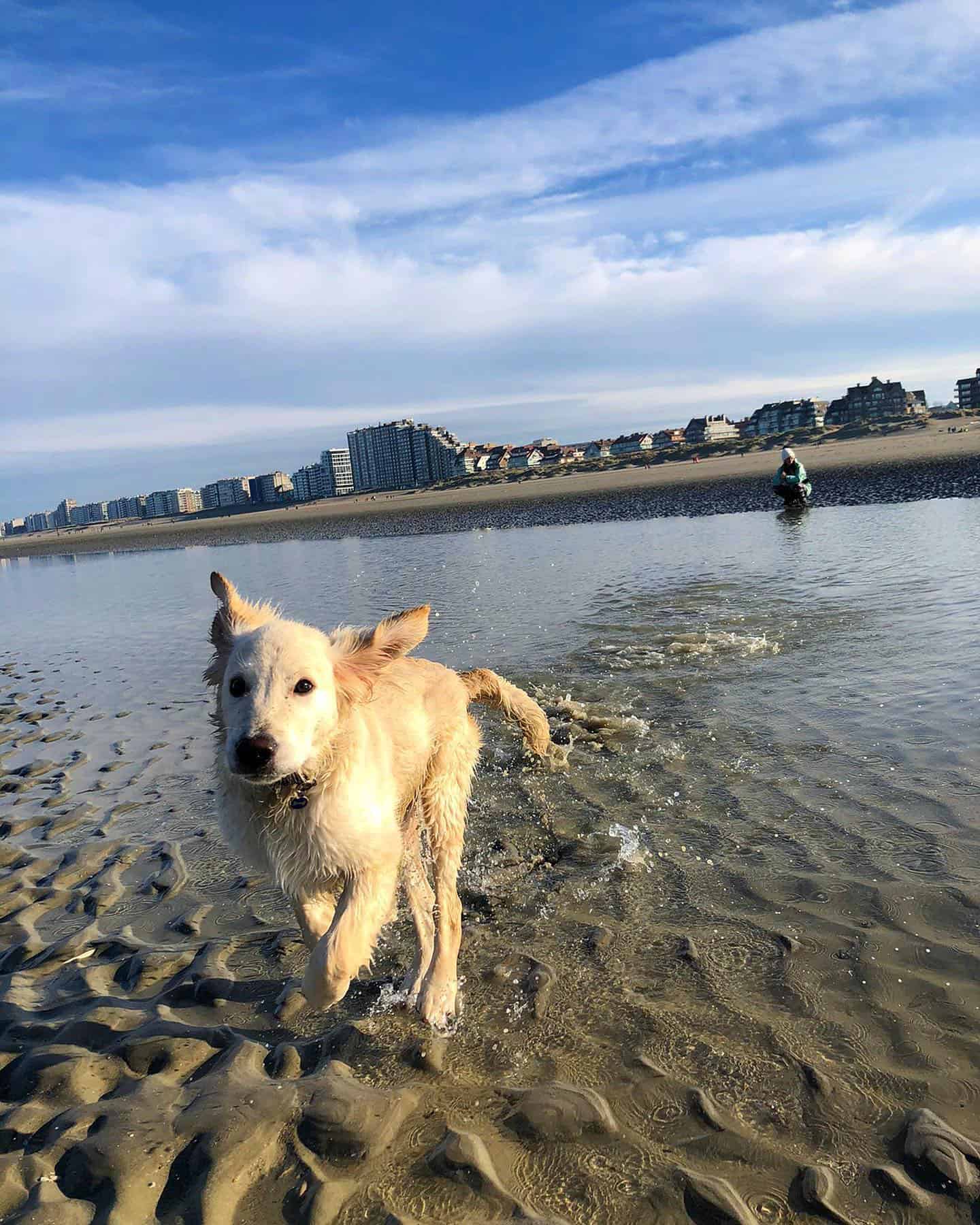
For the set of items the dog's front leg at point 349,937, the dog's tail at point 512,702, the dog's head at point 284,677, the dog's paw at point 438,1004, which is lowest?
the dog's paw at point 438,1004

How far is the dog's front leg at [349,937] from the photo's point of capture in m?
3.74

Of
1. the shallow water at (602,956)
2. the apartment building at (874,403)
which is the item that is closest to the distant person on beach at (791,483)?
the shallow water at (602,956)

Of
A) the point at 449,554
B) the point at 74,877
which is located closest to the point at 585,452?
the point at 449,554

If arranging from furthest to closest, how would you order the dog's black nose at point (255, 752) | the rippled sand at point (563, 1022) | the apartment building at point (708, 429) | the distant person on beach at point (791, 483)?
the apartment building at point (708, 429)
the distant person on beach at point (791, 483)
the dog's black nose at point (255, 752)
the rippled sand at point (563, 1022)

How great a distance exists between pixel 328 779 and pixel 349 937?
2.33 ft

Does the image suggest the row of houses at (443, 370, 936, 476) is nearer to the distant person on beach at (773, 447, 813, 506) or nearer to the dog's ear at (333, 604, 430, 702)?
the distant person on beach at (773, 447, 813, 506)

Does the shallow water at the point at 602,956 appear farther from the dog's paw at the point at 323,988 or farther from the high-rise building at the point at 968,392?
the high-rise building at the point at 968,392

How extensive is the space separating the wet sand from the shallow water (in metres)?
24.7

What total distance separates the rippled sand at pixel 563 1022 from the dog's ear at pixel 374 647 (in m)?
1.64

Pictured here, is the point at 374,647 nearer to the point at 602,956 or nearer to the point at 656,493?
the point at 602,956

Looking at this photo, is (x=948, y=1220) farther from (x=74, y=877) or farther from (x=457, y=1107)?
(x=74, y=877)

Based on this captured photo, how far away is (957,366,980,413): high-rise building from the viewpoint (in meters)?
145

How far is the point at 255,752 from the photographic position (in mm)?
3584

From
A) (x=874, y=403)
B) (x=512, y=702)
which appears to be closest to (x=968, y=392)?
(x=874, y=403)
